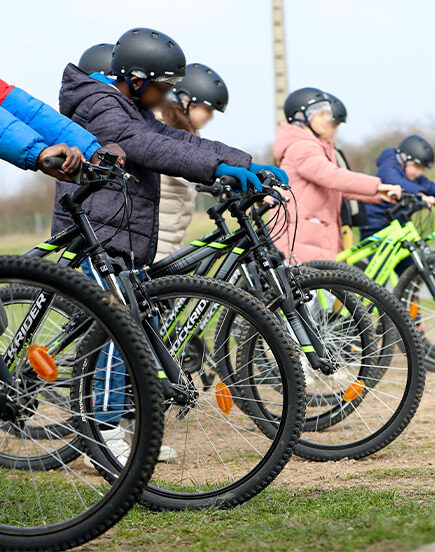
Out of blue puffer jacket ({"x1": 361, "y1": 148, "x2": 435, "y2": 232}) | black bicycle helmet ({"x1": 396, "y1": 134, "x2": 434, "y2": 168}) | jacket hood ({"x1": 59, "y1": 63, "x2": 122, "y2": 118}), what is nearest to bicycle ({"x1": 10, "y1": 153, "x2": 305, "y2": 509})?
jacket hood ({"x1": 59, "y1": 63, "x2": 122, "y2": 118})

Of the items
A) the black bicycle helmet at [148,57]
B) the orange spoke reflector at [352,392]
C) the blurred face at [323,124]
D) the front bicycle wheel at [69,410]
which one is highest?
the blurred face at [323,124]

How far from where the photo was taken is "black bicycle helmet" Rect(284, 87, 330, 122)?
675 centimetres

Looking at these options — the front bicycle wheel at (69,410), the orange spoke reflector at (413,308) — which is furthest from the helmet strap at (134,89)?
the orange spoke reflector at (413,308)

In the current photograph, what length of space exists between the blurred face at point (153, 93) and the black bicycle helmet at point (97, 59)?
219 cm

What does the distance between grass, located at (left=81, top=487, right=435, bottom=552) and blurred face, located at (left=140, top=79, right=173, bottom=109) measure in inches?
76.7

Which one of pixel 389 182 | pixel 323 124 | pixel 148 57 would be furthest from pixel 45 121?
pixel 389 182

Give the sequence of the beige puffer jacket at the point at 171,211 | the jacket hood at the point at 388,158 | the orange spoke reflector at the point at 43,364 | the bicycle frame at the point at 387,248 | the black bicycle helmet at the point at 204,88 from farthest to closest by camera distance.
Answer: the jacket hood at the point at 388,158 → the bicycle frame at the point at 387,248 → the black bicycle helmet at the point at 204,88 → the beige puffer jacket at the point at 171,211 → the orange spoke reflector at the point at 43,364

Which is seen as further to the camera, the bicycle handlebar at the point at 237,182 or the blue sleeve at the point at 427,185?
the blue sleeve at the point at 427,185

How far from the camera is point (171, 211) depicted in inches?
223

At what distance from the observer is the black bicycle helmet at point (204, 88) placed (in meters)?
5.84

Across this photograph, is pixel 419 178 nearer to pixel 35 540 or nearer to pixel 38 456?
pixel 38 456

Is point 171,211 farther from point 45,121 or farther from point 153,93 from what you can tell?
point 45,121

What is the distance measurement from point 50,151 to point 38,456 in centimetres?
156

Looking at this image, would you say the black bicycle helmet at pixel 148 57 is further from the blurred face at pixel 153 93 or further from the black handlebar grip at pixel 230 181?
the black handlebar grip at pixel 230 181
